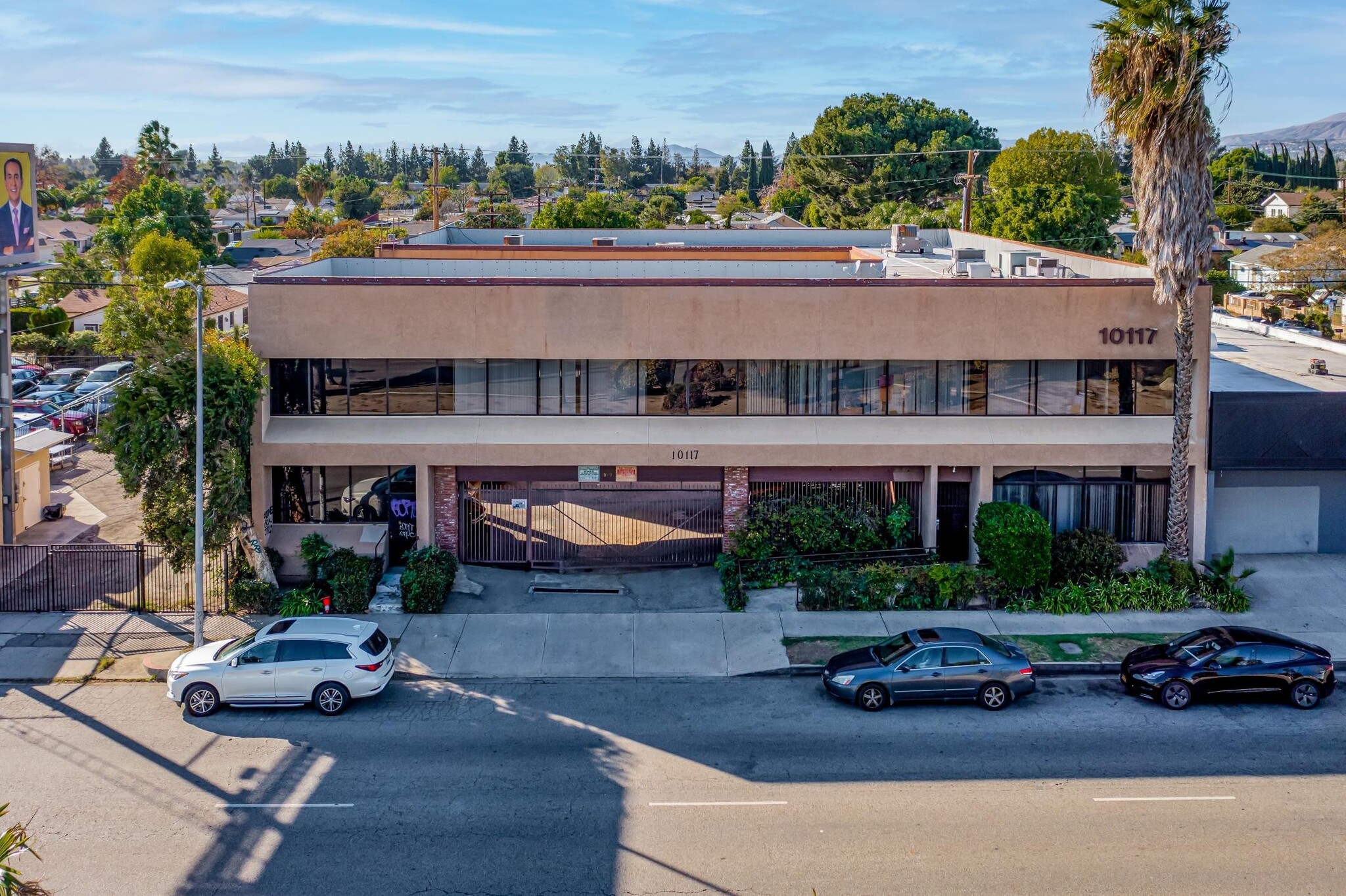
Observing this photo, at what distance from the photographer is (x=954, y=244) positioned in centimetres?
4394

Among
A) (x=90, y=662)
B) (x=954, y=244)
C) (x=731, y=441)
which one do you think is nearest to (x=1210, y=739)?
(x=731, y=441)

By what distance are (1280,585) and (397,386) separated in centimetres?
2140

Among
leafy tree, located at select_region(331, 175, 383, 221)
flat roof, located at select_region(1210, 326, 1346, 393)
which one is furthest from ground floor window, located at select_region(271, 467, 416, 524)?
leafy tree, located at select_region(331, 175, 383, 221)

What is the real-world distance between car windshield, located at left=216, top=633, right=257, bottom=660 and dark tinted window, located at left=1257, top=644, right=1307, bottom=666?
59.0 ft

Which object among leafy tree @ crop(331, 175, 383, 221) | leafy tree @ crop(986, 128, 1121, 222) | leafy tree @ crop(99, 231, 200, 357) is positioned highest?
leafy tree @ crop(331, 175, 383, 221)

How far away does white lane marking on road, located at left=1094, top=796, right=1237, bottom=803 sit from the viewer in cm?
1656

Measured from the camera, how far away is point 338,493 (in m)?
27.5

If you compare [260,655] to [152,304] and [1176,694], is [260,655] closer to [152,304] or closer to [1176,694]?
[152,304]

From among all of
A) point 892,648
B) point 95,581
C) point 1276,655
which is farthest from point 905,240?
point 95,581

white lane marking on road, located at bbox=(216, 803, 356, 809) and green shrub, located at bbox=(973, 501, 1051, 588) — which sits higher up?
green shrub, located at bbox=(973, 501, 1051, 588)

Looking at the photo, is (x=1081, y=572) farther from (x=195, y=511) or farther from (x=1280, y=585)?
(x=195, y=511)

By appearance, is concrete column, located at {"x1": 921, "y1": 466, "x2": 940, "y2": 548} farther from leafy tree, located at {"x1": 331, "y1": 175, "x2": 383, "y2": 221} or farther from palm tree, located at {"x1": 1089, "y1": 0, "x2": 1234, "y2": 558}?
leafy tree, located at {"x1": 331, "y1": 175, "x2": 383, "y2": 221}

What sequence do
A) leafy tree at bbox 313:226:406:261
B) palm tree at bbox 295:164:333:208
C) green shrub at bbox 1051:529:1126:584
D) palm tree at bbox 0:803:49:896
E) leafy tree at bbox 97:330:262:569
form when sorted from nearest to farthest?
palm tree at bbox 0:803:49:896, leafy tree at bbox 97:330:262:569, green shrub at bbox 1051:529:1126:584, leafy tree at bbox 313:226:406:261, palm tree at bbox 295:164:333:208

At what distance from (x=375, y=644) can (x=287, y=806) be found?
4543mm
